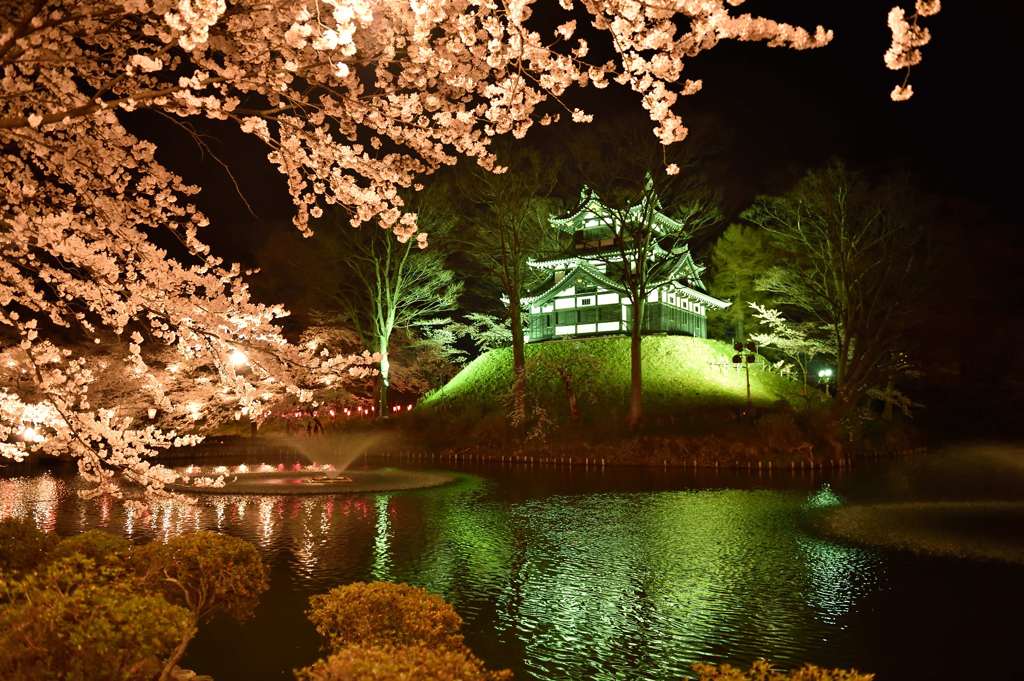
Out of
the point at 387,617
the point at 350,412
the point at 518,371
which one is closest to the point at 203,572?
the point at 387,617

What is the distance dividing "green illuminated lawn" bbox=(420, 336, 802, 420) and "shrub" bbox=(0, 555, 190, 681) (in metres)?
34.4

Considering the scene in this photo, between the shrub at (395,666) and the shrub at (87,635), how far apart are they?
4.31ft

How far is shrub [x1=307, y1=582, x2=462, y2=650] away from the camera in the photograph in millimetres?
5875

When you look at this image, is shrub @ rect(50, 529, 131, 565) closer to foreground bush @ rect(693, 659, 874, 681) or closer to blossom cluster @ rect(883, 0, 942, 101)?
foreground bush @ rect(693, 659, 874, 681)

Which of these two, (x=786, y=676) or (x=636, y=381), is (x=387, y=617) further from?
(x=636, y=381)

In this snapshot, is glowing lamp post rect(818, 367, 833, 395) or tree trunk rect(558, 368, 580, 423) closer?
tree trunk rect(558, 368, 580, 423)

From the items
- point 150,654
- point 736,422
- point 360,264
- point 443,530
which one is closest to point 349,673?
point 150,654

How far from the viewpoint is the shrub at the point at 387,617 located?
5.88m

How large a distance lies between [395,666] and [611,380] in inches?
1567

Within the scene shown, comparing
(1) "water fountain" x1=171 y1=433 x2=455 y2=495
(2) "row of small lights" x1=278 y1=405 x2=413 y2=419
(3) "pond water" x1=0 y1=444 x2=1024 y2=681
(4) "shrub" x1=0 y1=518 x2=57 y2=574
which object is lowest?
(3) "pond water" x1=0 y1=444 x2=1024 y2=681

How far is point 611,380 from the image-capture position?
43781 mm

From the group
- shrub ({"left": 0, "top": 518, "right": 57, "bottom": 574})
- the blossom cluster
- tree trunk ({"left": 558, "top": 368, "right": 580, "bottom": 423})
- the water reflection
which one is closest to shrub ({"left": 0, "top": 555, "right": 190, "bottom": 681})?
shrub ({"left": 0, "top": 518, "right": 57, "bottom": 574})

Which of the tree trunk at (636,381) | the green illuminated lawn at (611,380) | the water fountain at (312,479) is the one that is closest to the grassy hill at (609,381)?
the green illuminated lawn at (611,380)

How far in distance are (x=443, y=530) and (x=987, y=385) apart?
174ft
